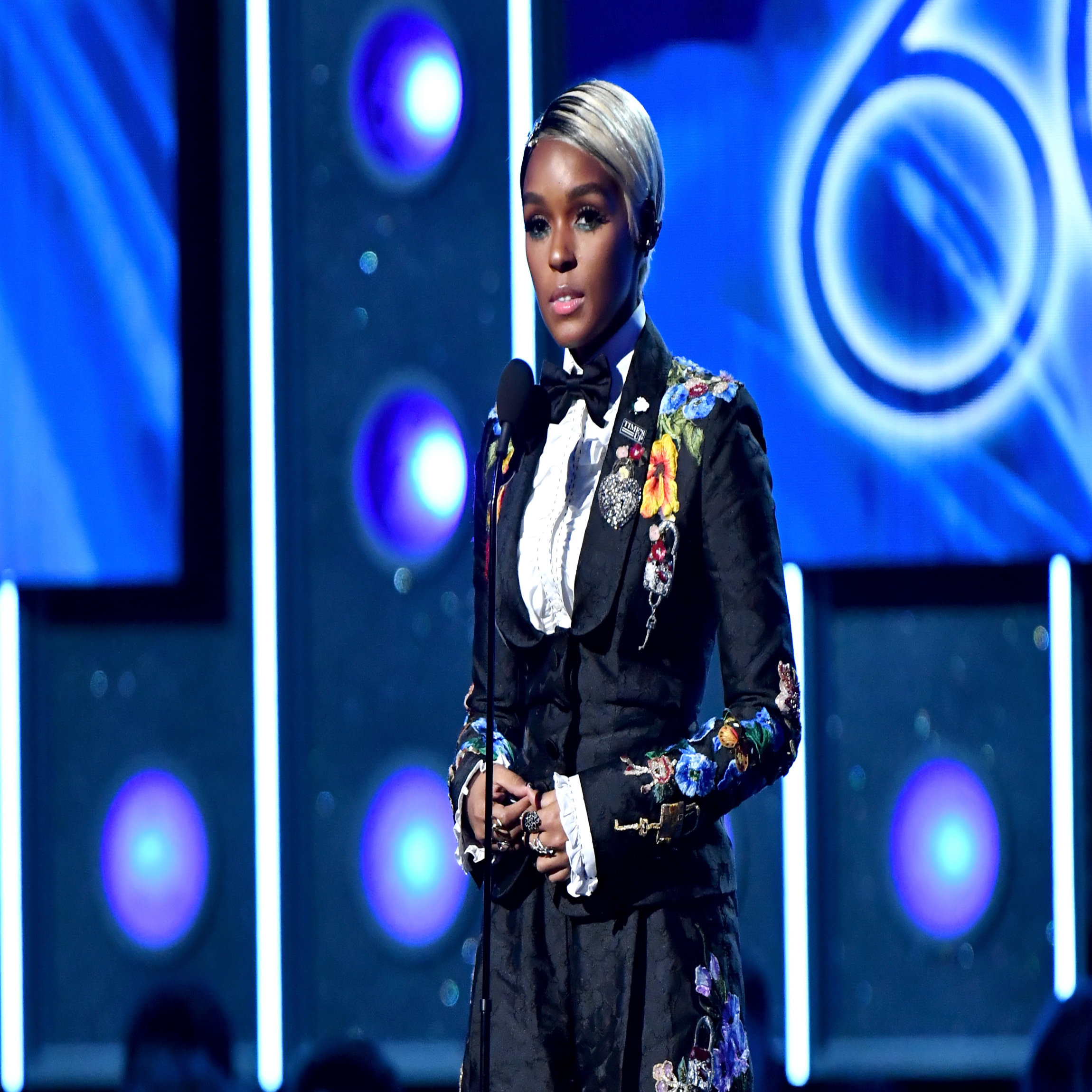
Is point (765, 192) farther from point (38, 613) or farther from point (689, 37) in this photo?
point (38, 613)

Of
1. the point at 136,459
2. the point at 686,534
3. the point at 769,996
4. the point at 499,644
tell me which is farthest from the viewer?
the point at 136,459

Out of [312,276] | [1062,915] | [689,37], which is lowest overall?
[1062,915]

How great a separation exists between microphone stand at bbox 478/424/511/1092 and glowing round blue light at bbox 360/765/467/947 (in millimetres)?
1524

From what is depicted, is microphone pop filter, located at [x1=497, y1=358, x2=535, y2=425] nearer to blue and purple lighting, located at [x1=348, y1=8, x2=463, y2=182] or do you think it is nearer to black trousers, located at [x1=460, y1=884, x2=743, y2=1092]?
black trousers, located at [x1=460, y1=884, x2=743, y2=1092]

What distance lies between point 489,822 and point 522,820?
47 millimetres

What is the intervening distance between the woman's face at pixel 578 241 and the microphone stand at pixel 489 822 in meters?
0.14

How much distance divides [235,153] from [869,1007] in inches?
85.9

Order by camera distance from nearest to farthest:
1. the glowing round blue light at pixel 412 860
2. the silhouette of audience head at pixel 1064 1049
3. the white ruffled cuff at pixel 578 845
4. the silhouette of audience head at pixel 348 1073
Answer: the white ruffled cuff at pixel 578 845
the silhouette of audience head at pixel 1064 1049
the silhouette of audience head at pixel 348 1073
the glowing round blue light at pixel 412 860

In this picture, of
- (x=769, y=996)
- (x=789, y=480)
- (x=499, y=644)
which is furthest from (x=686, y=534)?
(x=769, y=996)

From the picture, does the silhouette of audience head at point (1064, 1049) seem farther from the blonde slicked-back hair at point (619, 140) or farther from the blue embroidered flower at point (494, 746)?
the blonde slicked-back hair at point (619, 140)

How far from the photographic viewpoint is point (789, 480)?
9.47 feet

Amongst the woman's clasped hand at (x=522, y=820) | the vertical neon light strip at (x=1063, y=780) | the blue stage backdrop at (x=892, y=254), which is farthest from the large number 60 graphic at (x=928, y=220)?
the woman's clasped hand at (x=522, y=820)

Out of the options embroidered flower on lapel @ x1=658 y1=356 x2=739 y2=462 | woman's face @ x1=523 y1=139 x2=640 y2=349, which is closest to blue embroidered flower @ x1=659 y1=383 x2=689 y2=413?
embroidered flower on lapel @ x1=658 y1=356 x2=739 y2=462

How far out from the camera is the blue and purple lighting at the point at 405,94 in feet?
9.85
